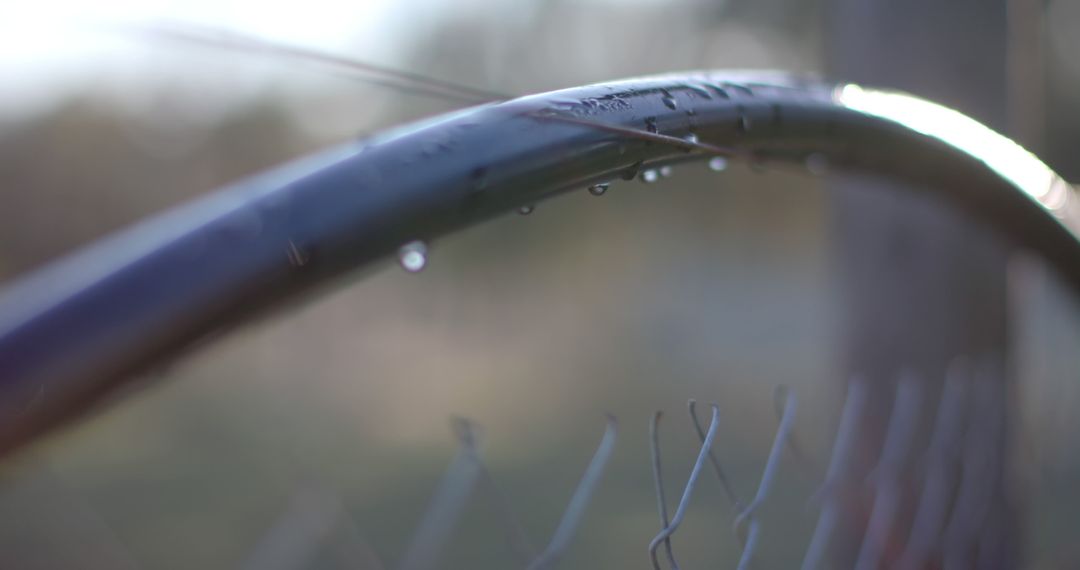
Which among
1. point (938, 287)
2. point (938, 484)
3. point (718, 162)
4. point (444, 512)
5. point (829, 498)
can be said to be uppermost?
point (718, 162)

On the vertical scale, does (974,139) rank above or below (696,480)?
above

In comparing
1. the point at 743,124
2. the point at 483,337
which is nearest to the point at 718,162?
the point at 743,124

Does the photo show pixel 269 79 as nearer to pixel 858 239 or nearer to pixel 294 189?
pixel 858 239

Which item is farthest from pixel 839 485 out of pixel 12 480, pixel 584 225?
pixel 584 225

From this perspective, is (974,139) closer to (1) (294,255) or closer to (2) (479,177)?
(2) (479,177)

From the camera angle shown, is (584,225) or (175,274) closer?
(175,274)
